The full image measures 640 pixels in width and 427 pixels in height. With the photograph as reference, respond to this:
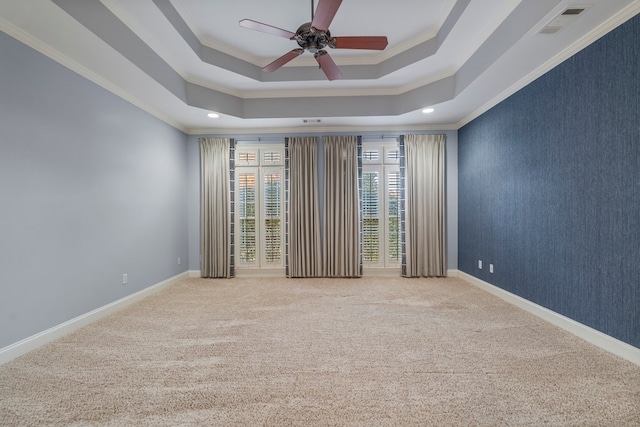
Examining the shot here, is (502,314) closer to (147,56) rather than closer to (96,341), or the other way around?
(96,341)

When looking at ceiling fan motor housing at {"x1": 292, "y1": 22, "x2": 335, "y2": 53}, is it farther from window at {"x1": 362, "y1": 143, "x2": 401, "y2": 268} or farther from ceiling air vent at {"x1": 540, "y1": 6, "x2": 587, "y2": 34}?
window at {"x1": 362, "y1": 143, "x2": 401, "y2": 268}

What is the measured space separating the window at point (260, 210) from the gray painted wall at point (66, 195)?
148cm

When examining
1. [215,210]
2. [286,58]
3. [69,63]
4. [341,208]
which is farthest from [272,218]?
[69,63]

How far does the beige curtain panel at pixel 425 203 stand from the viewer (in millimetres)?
5332

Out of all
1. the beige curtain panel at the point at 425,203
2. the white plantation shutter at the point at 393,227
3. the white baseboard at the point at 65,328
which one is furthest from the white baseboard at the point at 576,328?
the white baseboard at the point at 65,328

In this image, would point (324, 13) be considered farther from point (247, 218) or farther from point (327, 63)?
point (247, 218)

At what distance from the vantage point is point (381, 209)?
552 cm

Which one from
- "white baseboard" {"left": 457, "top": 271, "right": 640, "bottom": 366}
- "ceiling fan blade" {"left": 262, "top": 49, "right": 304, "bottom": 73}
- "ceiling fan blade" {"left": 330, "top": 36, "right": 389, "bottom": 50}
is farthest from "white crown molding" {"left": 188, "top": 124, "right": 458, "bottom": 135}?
"white baseboard" {"left": 457, "top": 271, "right": 640, "bottom": 366}

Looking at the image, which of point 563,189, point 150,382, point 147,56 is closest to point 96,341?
point 150,382

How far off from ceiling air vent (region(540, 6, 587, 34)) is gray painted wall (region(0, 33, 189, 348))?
422 centimetres

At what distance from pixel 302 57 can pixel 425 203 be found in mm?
3044

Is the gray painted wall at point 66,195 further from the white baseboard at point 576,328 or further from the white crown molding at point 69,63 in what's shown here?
the white baseboard at point 576,328

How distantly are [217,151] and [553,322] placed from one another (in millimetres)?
5229

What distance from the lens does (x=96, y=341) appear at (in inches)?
109
